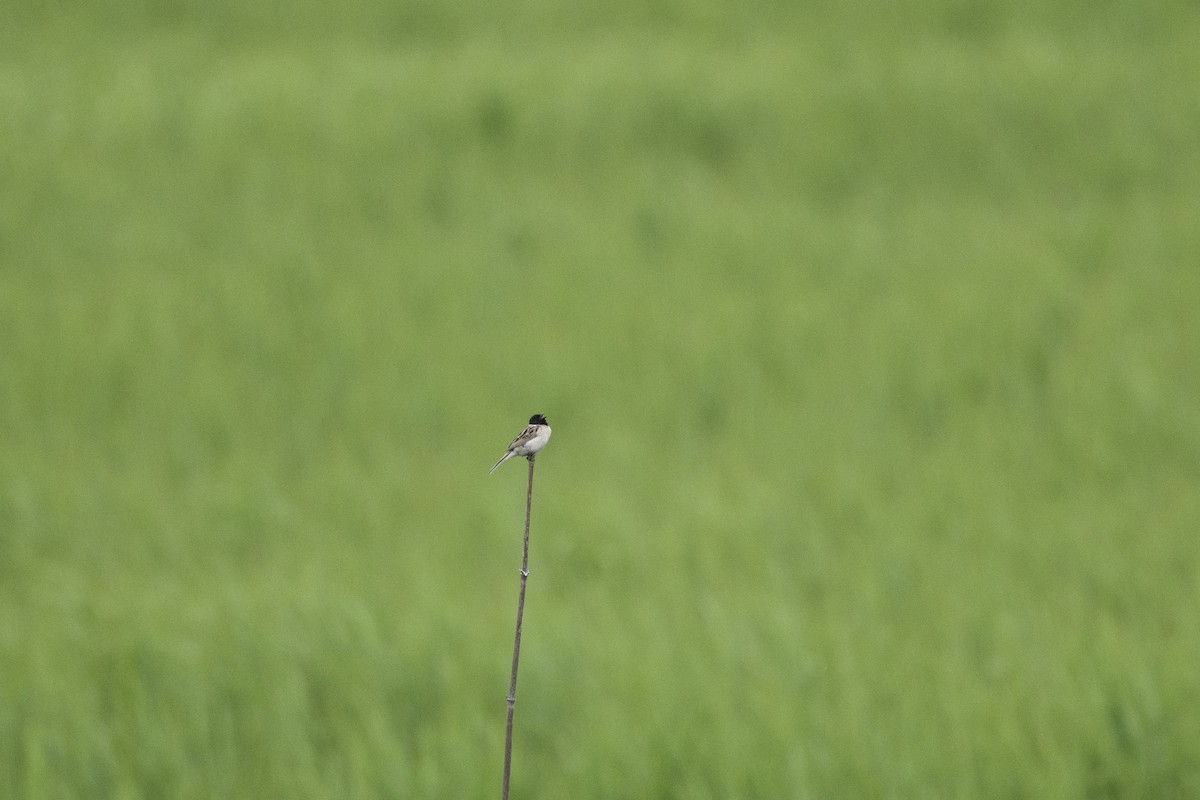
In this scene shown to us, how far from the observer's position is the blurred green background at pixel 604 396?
6.75ft

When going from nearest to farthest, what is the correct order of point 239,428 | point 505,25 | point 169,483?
point 169,483
point 239,428
point 505,25

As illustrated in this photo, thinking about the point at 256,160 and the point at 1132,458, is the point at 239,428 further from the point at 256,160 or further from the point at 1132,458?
the point at 1132,458

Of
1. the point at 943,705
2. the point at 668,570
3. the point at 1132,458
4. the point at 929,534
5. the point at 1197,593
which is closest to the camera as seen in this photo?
the point at 943,705

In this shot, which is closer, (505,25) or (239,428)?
(239,428)

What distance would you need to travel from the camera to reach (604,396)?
14.5 ft

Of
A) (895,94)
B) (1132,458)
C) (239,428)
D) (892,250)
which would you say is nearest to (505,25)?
(895,94)

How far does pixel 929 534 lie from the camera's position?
3318 mm

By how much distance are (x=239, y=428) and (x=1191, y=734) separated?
3.73 metres

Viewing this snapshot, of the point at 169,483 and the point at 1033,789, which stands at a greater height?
the point at 169,483

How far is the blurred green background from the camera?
206 cm

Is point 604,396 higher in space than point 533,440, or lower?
higher

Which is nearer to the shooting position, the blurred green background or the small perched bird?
the small perched bird

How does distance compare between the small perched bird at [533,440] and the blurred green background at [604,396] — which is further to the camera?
the blurred green background at [604,396]

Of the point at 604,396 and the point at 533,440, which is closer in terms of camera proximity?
the point at 533,440
